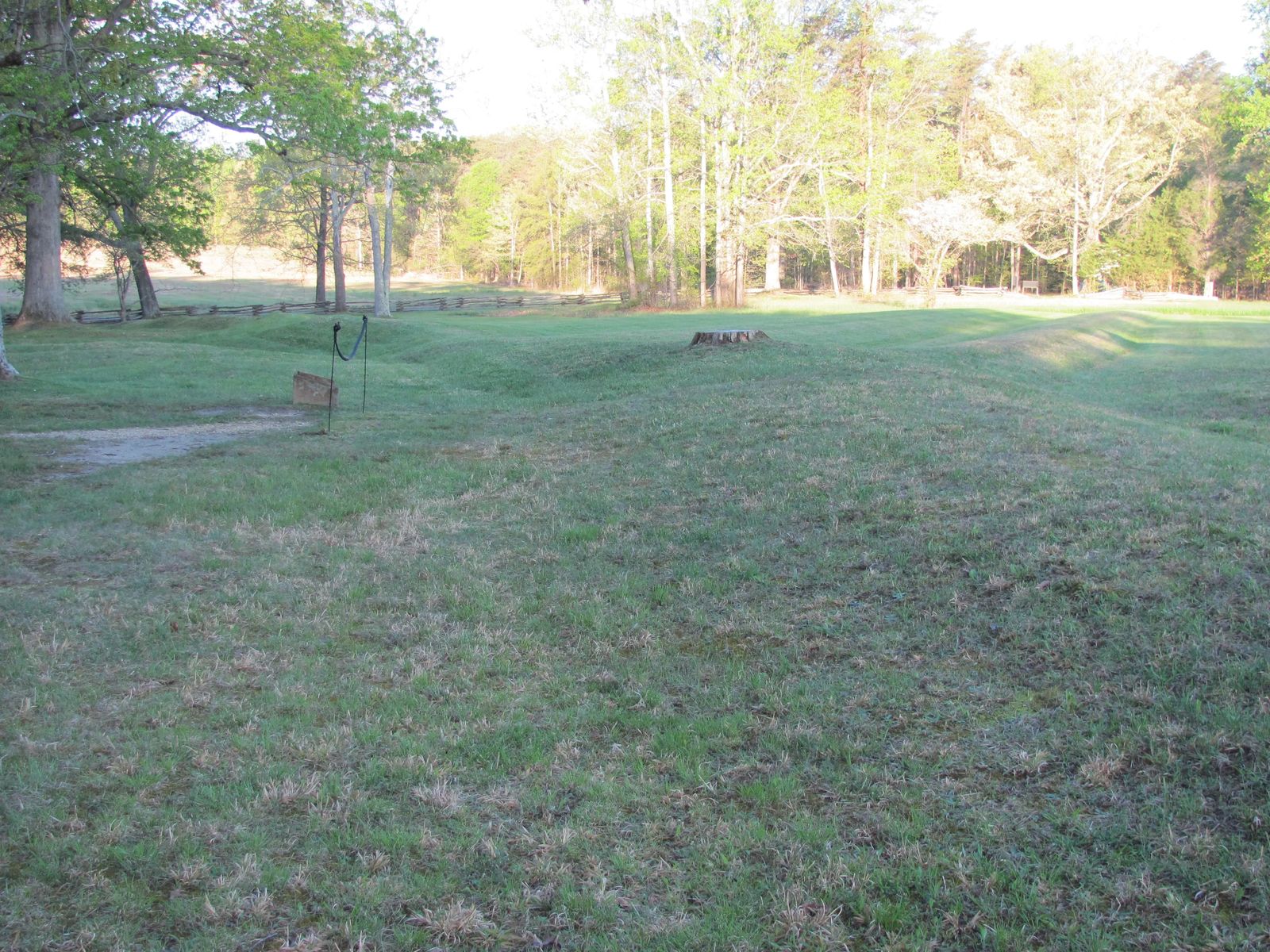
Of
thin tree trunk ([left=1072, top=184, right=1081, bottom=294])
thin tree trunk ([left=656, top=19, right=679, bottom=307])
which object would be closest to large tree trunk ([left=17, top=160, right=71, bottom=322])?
thin tree trunk ([left=656, top=19, right=679, bottom=307])

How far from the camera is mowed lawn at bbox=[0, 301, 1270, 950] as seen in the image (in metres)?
3.07

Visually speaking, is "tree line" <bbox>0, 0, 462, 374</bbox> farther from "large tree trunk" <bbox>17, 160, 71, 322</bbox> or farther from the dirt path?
"large tree trunk" <bbox>17, 160, 71, 322</bbox>

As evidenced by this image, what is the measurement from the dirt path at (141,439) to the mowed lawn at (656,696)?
0.50 metres

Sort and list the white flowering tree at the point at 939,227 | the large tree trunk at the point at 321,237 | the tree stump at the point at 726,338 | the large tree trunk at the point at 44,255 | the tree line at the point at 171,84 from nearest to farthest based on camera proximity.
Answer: the tree line at the point at 171,84
the tree stump at the point at 726,338
the large tree trunk at the point at 44,255
the large tree trunk at the point at 321,237
the white flowering tree at the point at 939,227

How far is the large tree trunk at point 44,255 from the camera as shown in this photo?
25.2 metres

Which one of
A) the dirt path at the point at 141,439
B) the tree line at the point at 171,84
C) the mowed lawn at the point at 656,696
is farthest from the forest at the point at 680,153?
the mowed lawn at the point at 656,696

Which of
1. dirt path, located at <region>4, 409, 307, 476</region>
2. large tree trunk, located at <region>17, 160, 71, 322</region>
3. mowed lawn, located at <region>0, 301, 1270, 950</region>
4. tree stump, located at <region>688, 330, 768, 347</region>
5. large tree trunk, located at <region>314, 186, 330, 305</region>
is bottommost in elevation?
mowed lawn, located at <region>0, 301, 1270, 950</region>

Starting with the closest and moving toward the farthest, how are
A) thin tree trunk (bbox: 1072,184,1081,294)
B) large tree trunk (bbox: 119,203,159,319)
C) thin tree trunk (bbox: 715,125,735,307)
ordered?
1. large tree trunk (bbox: 119,203,159,319)
2. thin tree trunk (bbox: 715,125,735,307)
3. thin tree trunk (bbox: 1072,184,1081,294)

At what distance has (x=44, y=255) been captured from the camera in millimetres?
26688

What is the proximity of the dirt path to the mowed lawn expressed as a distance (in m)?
0.50

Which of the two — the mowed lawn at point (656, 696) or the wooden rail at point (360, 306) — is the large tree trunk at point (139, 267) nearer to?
the wooden rail at point (360, 306)

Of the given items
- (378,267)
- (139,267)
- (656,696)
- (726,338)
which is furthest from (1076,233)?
(656,696)

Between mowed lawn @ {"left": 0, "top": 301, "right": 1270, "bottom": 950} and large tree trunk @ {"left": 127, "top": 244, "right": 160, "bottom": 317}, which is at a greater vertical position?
large tree trunk @ {"left": 127, "top": 244, "right": 160, "bottom": 317}

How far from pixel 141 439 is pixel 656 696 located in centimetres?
972
